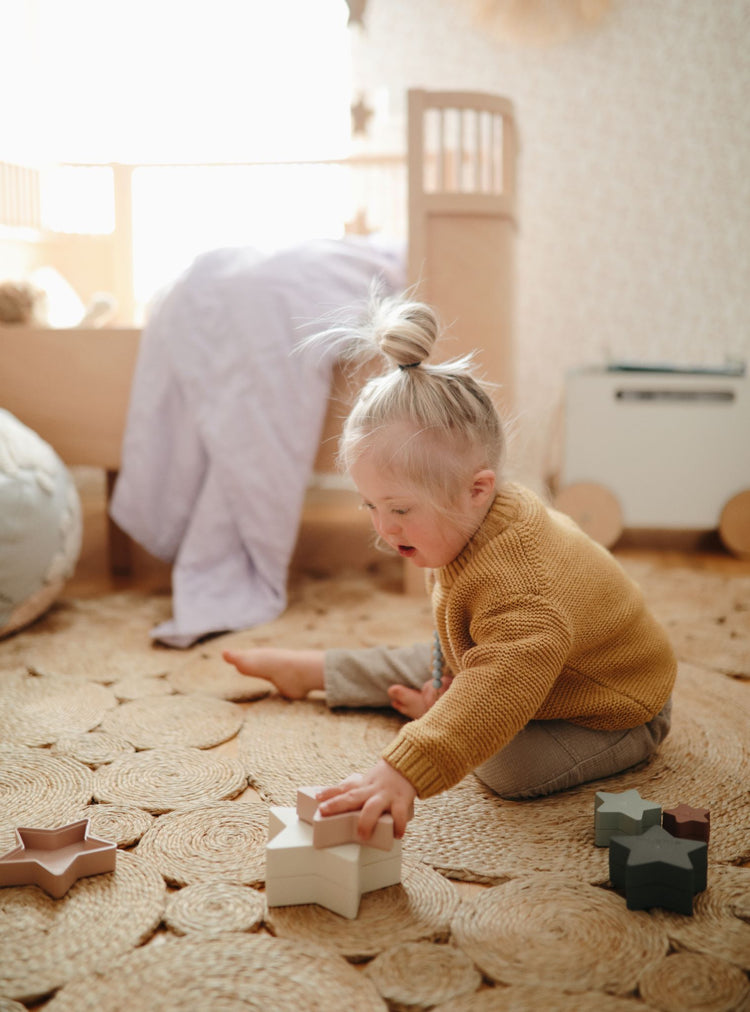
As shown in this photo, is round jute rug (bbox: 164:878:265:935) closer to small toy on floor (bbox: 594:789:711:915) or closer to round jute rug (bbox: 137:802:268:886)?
round jute rug (bbox: 137:802:268:886)

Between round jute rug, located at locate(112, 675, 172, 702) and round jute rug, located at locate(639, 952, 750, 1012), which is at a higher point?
round jute rug, located at locate(639, 952, 750, 1012)

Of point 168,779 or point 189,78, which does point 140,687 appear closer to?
point 168,779

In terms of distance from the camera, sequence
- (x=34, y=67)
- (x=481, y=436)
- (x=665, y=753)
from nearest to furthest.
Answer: (x=481, y=436) → (x=665, y=753) → (x=34, y=67)

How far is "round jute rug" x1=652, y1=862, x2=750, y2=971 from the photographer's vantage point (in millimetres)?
553

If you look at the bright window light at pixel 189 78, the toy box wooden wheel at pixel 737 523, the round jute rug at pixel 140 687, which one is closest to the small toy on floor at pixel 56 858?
the round jute rug at pixel 140 687

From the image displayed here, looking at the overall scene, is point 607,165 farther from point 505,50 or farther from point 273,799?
point 273,799

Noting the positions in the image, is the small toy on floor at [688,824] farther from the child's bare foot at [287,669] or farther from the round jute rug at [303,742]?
the child's bare foot at [287,669]

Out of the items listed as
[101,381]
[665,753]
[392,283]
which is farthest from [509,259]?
[665,753]

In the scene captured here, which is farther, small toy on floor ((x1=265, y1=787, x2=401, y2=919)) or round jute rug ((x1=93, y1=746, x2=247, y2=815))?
round jute rug ((x1=93, y1=746, x2=247, y2=815))

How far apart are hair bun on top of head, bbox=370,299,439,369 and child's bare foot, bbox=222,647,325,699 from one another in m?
0.39

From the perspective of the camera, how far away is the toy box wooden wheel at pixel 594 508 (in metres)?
1.80

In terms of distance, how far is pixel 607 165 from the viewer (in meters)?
2.34

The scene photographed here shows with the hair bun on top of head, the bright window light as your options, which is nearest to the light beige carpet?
the hair bun on top of head

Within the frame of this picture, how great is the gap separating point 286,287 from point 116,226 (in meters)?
1.03
